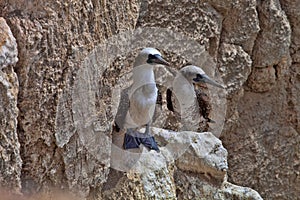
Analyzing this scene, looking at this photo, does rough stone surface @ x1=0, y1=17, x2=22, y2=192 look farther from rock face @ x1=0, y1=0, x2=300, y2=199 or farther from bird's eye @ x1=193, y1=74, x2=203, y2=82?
bird's eye @ x1=193, y1=74, x2=203, y2=82

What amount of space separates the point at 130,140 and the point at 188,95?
0.58 metres

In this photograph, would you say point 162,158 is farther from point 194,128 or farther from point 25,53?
point 25,53

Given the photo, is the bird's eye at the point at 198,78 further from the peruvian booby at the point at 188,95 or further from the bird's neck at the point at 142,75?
Result: the bird's neck at the point at 142,75

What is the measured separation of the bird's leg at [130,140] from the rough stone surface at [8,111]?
59cm

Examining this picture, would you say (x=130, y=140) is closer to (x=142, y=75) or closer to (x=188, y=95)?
(x=142, y=75)

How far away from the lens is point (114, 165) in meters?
2.11

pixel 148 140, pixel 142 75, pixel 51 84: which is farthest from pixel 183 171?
pixel 51 84

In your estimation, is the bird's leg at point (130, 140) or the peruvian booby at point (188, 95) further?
the peruvian booby at point (188, 95)

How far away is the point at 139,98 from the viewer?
2.04 m

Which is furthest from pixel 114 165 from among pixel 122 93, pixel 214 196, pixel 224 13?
pixel 224 13

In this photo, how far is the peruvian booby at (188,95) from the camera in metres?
2.61

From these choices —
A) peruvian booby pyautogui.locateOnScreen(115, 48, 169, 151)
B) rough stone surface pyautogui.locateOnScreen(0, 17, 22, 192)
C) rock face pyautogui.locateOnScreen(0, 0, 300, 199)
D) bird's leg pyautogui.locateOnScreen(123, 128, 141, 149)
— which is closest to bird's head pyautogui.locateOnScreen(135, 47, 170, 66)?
peruvian booby pyautogui.locateOnScreen(115, 48, 169, 151)

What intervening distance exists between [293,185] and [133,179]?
5.76 feet

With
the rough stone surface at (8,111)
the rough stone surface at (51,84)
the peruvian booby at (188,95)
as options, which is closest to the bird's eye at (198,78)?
the peruvian booby at (188,95)
